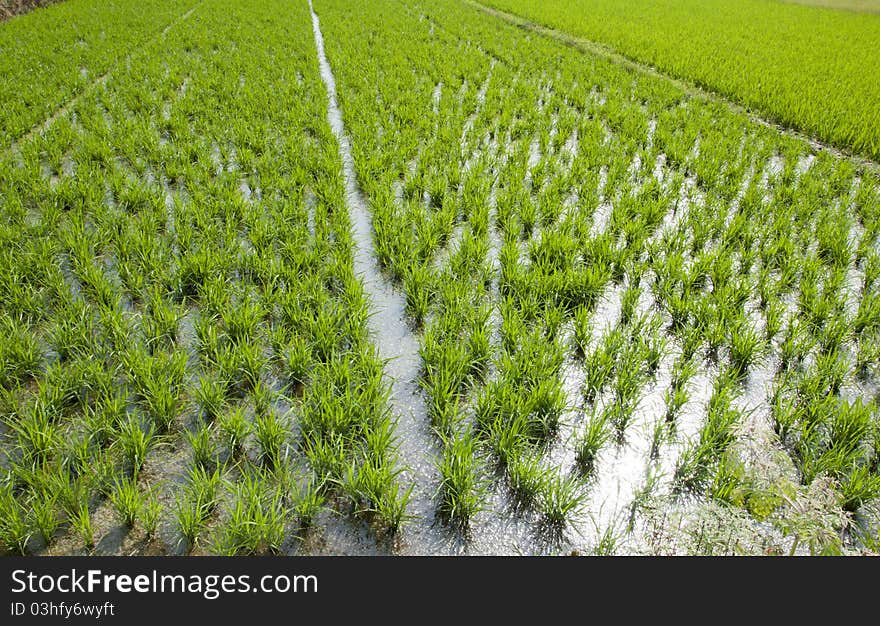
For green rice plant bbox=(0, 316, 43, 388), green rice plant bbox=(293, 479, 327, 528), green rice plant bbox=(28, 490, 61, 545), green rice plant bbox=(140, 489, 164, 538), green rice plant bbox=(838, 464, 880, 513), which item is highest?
green rice plant bbox=(0, 316, 43, 388)

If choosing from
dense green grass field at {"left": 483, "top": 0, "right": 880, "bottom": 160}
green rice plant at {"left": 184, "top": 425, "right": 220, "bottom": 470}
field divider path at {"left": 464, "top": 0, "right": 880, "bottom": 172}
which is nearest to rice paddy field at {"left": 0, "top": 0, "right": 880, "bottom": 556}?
green rice plant at {"left": 184, "top": 425, "right": 220, "bottom": 470}

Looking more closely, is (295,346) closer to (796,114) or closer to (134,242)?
(134,242)

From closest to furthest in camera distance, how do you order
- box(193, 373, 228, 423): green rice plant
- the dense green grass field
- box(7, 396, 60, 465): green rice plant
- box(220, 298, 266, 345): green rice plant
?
box(7, 396, 60, 465): green rice plant → box(193, 373, 228, 423): green rice plant → box(220, 298, 266, 345): green rice plant → the dense green grass field

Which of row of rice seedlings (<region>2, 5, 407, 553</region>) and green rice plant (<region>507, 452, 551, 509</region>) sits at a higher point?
row of rice seedlings (<region>2, 5, 407, 553</region>)

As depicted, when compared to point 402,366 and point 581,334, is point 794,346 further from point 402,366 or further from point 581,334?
point 402,366

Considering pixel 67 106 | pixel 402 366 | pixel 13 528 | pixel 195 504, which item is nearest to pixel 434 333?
pixel 402 366

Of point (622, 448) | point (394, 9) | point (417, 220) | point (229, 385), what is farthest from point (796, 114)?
point (394, 9)

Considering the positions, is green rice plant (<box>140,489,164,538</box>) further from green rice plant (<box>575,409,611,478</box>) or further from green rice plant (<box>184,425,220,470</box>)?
green rice plant (<box>575,409,611,478</box>)

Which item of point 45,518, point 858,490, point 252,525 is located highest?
point 45,518
